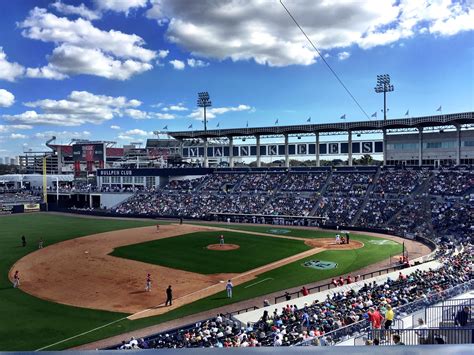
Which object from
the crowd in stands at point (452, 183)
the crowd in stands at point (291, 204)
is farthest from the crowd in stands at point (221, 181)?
the crowd in stands at point (452, 183)

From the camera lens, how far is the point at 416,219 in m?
44.8

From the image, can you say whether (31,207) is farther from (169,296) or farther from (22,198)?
(169,296)

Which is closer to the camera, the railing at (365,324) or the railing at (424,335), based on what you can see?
the railing at (424,335)

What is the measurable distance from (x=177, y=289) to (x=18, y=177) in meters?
94.0

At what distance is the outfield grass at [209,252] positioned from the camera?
102ft

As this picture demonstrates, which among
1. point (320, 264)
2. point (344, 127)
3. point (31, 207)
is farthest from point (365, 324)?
point (31, 207)

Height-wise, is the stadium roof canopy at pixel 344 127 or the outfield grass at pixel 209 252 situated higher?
the stadium roof canopy at pixel 344 127

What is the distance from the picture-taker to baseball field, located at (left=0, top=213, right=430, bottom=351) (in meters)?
20.3

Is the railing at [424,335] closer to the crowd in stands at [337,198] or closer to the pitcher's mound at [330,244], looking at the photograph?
the pitcher's mound at [330,244]

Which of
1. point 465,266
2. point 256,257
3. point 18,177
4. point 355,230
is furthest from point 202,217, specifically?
point 18,177

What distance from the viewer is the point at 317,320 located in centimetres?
1573

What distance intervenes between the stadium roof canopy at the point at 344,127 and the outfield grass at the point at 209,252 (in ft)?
89.7

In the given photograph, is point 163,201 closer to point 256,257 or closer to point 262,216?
point 262,216

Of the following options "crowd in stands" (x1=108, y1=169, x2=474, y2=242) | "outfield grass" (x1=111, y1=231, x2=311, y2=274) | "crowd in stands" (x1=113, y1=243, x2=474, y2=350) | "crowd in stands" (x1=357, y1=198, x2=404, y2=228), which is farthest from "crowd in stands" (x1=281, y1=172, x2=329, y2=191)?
"crowd in stands" (x1=113, y1=243, x2=474, y2=350)
